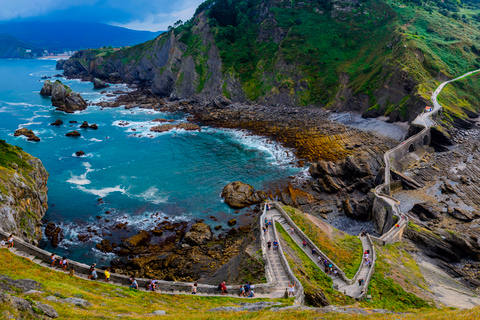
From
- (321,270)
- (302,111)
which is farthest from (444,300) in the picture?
(302,111)

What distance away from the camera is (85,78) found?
165m

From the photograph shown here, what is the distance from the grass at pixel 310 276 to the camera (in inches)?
949

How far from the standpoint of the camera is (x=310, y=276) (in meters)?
26.9

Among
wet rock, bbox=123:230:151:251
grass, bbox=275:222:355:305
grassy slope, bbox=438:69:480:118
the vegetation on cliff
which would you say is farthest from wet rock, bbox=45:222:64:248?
grassy slope, bbox=438:69:480:118

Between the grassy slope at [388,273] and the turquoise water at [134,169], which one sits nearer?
the grassy slope at [388,273]

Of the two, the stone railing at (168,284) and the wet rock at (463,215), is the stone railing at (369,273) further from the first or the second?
the wet rock at (463,215)

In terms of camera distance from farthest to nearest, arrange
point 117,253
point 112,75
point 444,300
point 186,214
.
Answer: point 112,75, point 186,214, point 117,253, point 444,300

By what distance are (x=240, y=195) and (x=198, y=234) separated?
1192 cm

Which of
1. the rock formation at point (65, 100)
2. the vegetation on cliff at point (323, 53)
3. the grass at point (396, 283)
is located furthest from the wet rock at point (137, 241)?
the rock formation at point (65, 100)

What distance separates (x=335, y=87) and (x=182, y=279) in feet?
281

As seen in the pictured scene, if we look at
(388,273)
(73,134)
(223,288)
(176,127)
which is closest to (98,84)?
(73,134)

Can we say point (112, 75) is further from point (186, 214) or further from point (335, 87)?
point (186, 214)

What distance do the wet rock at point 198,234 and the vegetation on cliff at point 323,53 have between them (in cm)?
6179

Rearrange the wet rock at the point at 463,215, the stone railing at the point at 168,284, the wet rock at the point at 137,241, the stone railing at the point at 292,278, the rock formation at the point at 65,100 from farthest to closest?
the rock formation at the point at 65,100 → the wet rock at the point at 463,215 → the wet rock at the point at 137,241 → the stone railing at the point at 168,284 → the stone railing at the point at 292,278
